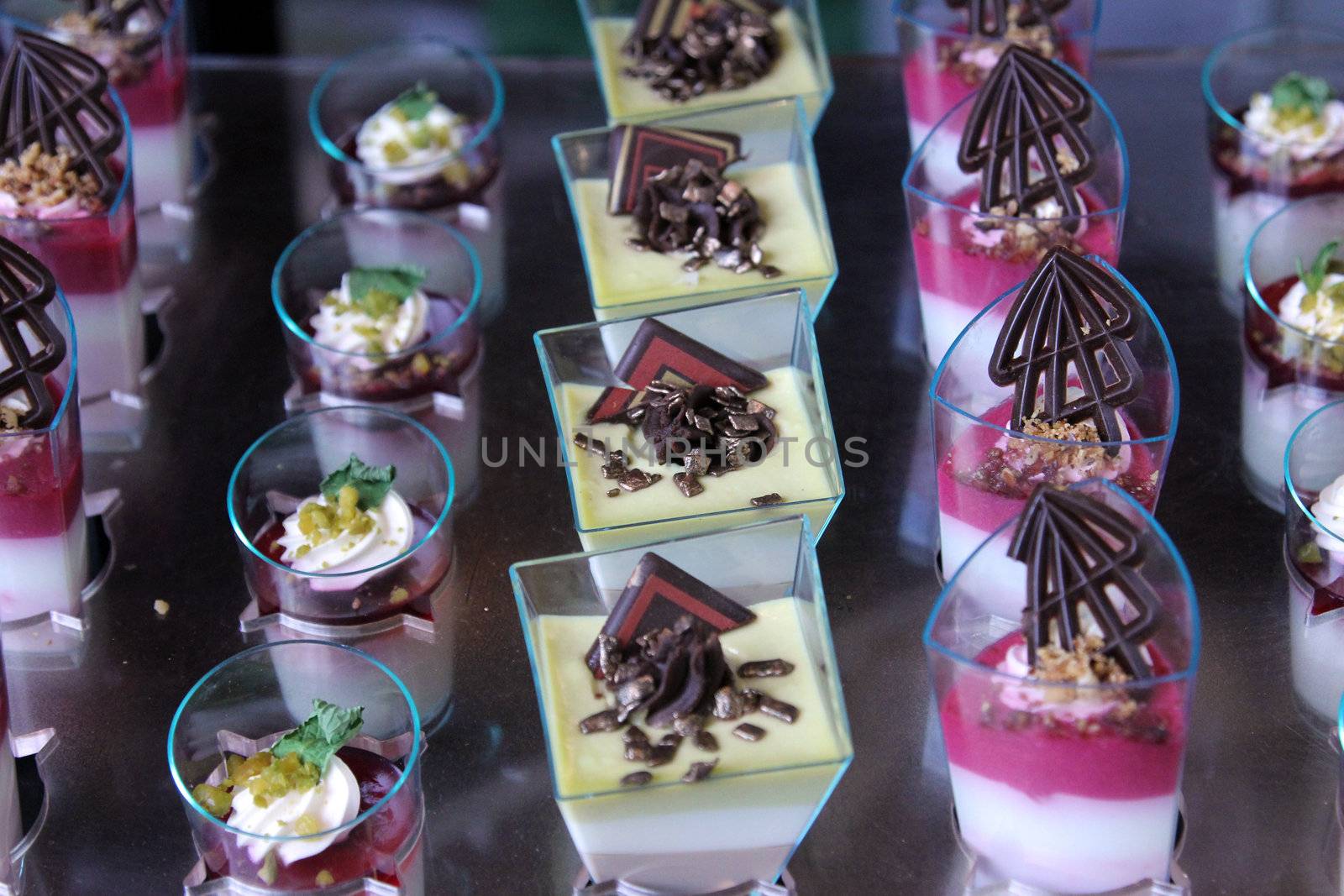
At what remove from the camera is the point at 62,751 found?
2.38 meters

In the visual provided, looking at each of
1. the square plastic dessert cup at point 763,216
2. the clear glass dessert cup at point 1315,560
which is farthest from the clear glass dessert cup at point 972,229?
the clear glass dessert cup at point 1315,560

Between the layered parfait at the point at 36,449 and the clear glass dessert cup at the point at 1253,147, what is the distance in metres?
2.04

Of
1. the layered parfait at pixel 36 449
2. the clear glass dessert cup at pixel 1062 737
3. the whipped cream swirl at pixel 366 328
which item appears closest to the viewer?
the clear glass dessert cup at pixel 1062 737

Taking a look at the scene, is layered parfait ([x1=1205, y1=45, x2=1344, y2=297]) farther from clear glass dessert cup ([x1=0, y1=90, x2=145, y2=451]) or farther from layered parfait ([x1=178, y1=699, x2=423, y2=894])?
clear glass dessert cup ([x1=0, y1=90, x2=145, y2=451])

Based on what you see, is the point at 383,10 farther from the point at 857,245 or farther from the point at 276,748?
the point at 276,748

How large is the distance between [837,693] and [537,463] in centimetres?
96

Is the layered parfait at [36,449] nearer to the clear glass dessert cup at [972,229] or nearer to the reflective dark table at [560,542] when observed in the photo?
the reflective dark table at [560,542]

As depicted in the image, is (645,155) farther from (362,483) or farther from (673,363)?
(362,483)

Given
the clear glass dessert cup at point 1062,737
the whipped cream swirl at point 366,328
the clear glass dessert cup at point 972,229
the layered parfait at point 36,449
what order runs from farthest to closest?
the whipped cream swirl at point 366,328, the clear glass dessert cup at point 972,229, the layered parfait at point 36,449, the clear glass dessert cup at point 1062,737

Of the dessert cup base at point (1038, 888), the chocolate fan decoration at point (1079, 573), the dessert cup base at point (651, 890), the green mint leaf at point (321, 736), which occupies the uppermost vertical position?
the chocolate fan decoration at point (1079, 573)

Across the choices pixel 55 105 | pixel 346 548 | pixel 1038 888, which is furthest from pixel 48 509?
pixel 1038 888

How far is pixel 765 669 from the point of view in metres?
2.11

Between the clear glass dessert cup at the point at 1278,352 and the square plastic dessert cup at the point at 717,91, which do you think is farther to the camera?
the square plastic dessert cup at the point at 717,91

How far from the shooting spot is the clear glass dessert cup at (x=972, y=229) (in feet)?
8.75
